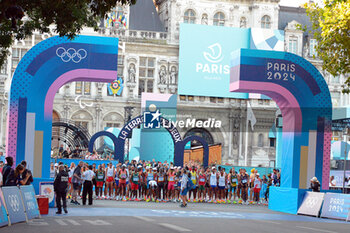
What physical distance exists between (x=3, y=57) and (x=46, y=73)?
309 centimetres

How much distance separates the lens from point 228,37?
55.2 metres

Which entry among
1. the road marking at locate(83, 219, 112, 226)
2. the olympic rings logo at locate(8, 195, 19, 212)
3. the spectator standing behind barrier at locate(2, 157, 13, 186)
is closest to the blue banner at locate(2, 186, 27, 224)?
the olympic rings logo at locate(8, 195, 19, 212)

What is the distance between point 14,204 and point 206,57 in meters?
40.0

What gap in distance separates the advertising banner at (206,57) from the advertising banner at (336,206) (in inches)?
1287

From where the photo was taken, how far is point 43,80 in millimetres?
22406

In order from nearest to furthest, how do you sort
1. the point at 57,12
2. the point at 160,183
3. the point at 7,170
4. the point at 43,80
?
the point at 57,12, the point at 7,170, the point at 43,80, the point at 160,183

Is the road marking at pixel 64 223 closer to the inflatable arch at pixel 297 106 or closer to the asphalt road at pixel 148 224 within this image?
the asphalt road at pixel 148 224

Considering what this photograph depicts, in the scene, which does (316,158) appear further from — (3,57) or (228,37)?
(228,37)

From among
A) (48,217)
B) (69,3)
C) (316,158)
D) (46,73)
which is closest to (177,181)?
(316,158)

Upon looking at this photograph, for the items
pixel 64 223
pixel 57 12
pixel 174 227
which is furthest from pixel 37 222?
pixel 57 12

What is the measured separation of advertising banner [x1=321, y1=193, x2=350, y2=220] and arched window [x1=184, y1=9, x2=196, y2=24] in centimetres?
3662

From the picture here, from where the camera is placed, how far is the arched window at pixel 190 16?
56.7 metres

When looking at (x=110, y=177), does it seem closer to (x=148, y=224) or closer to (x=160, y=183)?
(x=160, y=183)

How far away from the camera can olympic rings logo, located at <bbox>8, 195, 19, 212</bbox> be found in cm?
1533
